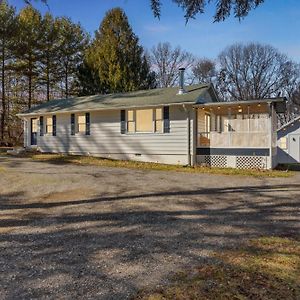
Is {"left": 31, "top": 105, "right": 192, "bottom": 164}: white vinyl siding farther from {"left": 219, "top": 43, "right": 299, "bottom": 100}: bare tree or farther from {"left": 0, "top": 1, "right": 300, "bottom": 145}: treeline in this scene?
{"left": 219, "top": 43, "right": 299, "bottom": 100}: bare tree

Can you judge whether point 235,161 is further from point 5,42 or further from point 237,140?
point 5,42

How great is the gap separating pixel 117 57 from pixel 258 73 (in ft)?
65.5

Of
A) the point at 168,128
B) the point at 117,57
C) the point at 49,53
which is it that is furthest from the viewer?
the point at 49,53

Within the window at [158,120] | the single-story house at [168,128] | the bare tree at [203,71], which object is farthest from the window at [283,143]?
the bare tree at [203,71]

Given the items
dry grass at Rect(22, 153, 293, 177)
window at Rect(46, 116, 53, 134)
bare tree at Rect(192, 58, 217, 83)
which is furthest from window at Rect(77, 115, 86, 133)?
bare tree at Rect(192, 58, 217, 83)

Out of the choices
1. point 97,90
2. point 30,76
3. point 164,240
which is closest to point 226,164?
point 164,240

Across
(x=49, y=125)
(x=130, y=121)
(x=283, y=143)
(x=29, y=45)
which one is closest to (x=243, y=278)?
(x=130, y=121)

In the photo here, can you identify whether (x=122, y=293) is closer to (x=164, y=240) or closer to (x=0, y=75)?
(x=164, y=240)

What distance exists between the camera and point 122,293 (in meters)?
3.23

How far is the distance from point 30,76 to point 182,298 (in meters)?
31.9

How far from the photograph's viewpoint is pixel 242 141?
15570 millimetres

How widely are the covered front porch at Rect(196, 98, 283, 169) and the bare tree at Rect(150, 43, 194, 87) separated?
24.9m

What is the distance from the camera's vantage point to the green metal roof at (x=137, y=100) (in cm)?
1690

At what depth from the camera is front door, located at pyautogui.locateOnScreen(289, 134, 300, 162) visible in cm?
2650
